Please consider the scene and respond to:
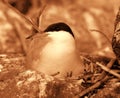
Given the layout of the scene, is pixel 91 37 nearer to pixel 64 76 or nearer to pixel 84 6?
pixel 84 6

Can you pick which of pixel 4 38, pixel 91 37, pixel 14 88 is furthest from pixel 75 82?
pixel 91 37

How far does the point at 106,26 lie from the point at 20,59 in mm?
2123

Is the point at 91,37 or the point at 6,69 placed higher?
the point at 6,69

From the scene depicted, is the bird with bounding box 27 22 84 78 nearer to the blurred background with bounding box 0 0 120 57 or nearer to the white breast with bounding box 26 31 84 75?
the white breast with bounding box 26 31 84 75

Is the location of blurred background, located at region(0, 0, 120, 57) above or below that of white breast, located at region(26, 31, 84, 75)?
below

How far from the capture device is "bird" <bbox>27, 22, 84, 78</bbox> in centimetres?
102

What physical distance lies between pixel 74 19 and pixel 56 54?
2.33 metres

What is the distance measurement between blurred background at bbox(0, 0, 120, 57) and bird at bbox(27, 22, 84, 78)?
1673 millimetres

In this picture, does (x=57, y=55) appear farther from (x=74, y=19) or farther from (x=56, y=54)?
(x=74, y=19)

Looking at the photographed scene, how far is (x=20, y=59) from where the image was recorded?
4.10 ft

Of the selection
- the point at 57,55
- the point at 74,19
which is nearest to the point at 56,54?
the point at 57,55

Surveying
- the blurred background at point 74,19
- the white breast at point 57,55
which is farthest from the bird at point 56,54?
the blurred background at point 74,19

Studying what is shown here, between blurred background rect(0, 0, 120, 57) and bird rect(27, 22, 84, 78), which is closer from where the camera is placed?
bird rect(27, 22, 84, 78)

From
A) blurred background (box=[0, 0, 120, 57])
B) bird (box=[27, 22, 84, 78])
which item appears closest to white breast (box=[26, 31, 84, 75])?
bird (box=[27, 22, 84, 78])
